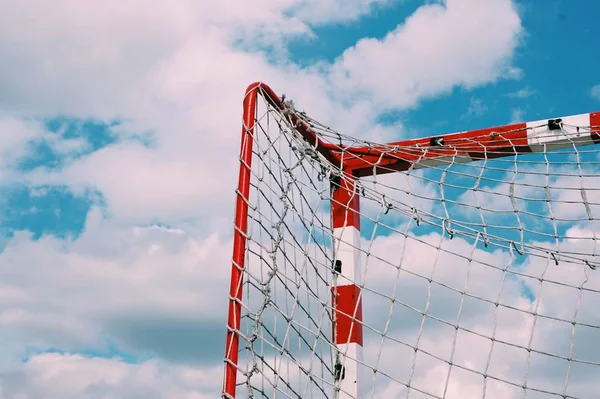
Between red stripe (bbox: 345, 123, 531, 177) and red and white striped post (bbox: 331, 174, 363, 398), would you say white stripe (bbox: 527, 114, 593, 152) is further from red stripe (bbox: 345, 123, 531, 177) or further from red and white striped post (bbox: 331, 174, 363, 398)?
red and white striped post (bbox: 331, 174, 363, 398)

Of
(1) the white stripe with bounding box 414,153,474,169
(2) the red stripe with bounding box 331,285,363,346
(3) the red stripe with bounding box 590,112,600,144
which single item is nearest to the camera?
(3) the red stripe with bounding box 590,112,600,144

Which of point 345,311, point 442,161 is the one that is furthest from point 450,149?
point 345,311

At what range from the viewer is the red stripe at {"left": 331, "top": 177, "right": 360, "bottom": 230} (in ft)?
14.9

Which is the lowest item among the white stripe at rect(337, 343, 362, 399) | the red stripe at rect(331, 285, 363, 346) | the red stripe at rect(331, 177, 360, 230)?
the white stripe at rect(337, 343, 362, 399)

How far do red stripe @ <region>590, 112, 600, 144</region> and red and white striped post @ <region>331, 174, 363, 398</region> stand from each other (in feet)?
4.36

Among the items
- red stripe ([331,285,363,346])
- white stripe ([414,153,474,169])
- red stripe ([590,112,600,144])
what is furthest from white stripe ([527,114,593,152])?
red stripe ([331,285,363,346])

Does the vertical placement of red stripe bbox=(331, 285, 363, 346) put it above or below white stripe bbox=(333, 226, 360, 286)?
below

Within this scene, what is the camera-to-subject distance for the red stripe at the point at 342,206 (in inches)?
179

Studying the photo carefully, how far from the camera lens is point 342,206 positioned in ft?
14.9

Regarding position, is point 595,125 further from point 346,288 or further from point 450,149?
point 346,288

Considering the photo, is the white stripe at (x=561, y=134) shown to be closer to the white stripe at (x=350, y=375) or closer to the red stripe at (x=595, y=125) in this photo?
the red stripe at (x=595, y=125)

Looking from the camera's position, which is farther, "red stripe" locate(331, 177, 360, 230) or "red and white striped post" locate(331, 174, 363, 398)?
"red stripe" locate(331, 177, 360, 230)

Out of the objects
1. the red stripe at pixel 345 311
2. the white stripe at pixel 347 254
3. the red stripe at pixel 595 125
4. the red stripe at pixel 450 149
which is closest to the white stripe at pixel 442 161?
the red stripe at pixel 450 149

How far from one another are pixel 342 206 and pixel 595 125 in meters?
1.46
